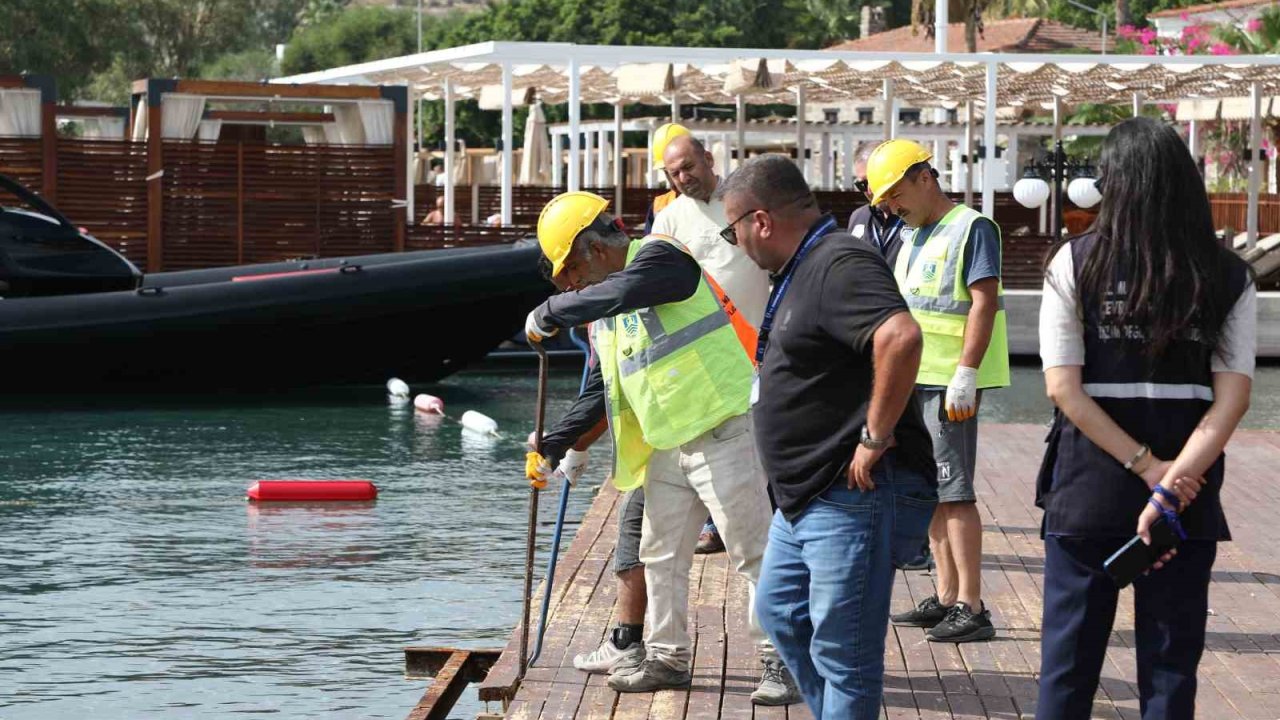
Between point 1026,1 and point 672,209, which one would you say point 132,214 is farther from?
point 1026,1

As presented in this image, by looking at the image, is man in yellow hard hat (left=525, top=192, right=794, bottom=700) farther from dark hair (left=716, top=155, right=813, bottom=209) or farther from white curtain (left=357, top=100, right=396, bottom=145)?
white curtain (left=357, top=100, right=396, bottom=145)

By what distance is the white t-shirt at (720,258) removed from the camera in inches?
308

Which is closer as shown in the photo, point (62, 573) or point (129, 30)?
point (62, 573)

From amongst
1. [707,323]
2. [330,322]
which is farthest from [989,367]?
[330,322]

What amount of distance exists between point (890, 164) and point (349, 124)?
1562 cm

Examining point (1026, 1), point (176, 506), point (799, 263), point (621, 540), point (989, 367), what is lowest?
point (176, 506)

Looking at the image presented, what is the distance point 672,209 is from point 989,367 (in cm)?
172

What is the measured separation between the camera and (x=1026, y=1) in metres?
63.0

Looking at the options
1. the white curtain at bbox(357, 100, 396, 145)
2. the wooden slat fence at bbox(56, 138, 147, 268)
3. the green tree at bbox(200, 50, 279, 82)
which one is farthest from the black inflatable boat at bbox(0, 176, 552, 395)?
the green tree at bbox(200, 50, 279, 82)

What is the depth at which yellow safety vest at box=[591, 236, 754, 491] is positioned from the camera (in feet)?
18.5

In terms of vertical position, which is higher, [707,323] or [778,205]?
[778,205]

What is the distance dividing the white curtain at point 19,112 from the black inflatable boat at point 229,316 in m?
3.07

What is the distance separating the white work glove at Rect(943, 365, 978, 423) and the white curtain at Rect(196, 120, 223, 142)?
51.5 ft

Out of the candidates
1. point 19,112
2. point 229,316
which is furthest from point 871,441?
point 19,112
